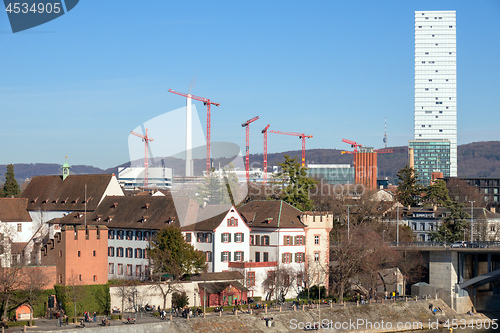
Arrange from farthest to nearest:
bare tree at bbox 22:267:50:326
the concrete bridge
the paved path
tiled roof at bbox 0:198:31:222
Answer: tiled roof at bbox 0:198:31:222 → the concrete bridge → bare tree at bbox 22:267:50:326 → the paved path

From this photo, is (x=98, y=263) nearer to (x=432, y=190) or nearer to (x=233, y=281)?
(x=233, y=281)

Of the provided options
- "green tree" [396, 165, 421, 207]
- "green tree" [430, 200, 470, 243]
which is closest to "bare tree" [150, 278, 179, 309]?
"green tree" [430, 200, 470, 243]

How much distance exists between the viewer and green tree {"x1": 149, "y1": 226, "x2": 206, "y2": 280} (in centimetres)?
8181

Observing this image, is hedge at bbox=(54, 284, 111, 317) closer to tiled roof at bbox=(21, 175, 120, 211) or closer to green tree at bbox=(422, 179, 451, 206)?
tiled roof at bbox=(21, 175, 120, 211)

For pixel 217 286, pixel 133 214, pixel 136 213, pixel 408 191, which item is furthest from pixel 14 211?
pixel 408 191

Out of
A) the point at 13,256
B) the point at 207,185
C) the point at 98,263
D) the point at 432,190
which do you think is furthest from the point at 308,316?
the point at 432,190

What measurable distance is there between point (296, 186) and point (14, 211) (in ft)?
122

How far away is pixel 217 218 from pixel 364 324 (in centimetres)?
1862

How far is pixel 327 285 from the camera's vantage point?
9356 cm

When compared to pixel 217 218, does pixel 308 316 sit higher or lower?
lower

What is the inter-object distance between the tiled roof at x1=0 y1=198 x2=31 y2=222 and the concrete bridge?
154 ft

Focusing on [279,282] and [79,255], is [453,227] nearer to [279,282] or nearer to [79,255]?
[279,282]

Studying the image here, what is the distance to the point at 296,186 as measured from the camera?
116m

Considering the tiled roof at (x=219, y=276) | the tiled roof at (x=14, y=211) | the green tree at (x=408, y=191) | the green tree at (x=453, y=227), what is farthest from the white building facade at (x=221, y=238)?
the green tree at (x=408, y=191)
